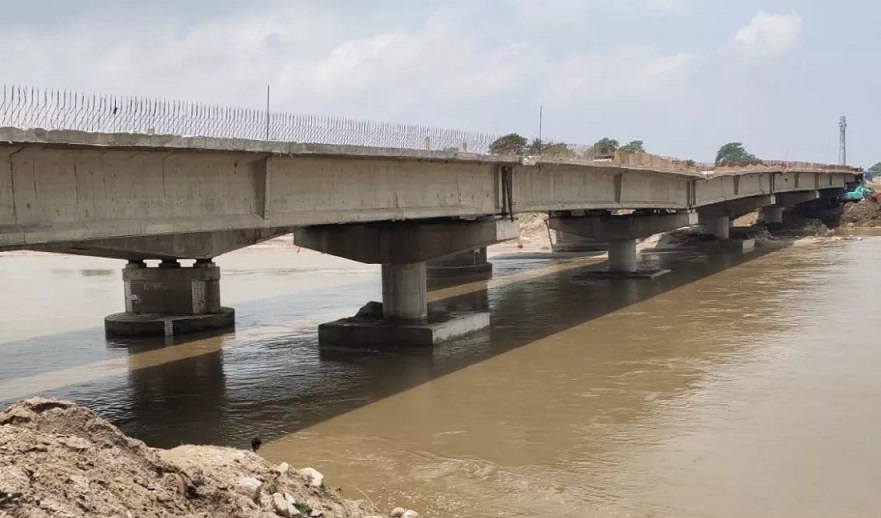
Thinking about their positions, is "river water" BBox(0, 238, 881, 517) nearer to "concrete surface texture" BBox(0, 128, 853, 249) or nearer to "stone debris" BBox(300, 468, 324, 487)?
"stone debris" BBox(300, 468, 324, 487)

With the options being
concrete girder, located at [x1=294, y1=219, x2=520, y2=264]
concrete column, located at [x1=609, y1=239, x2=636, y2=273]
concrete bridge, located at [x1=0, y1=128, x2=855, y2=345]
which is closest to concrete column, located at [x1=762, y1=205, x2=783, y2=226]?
concrete bridge, located at [x1=0, y1=128, x2=855, y2=345]

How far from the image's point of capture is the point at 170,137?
539 inches

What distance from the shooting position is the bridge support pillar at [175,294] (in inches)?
1138

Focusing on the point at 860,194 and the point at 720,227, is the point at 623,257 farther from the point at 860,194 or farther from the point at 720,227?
the point at 860,194

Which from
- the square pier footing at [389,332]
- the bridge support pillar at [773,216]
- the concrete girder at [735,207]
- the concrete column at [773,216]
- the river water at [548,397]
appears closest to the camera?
the river water at [548,397]

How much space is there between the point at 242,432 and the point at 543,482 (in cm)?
547

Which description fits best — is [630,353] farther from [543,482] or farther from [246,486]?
[246,486]

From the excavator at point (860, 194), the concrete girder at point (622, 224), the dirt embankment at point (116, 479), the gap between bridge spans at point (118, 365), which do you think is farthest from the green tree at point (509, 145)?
the excavator at point (860, 194)

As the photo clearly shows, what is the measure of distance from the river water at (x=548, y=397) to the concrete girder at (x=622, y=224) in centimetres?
734

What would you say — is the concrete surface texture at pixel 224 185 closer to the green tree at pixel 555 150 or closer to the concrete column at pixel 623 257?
the green tree at pixel 555 150

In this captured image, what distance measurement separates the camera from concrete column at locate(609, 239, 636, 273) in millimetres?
41938

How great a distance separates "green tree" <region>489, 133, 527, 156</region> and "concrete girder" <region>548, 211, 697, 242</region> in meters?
14.6

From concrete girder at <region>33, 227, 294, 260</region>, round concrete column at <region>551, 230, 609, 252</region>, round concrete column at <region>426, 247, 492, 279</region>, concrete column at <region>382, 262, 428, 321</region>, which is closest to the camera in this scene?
concrete column at <region>382, 262, 428, 321</region>

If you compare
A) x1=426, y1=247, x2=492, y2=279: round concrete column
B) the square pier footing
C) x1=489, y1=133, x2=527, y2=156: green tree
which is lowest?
the square pier footing
